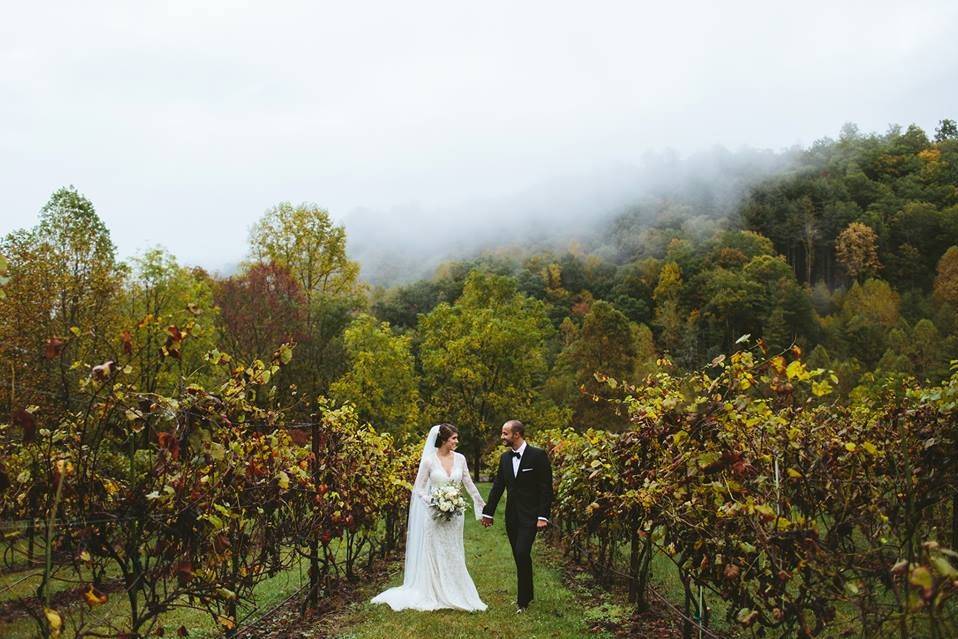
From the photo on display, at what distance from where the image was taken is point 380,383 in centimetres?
3266

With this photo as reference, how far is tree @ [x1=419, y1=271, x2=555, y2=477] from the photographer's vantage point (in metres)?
34.2

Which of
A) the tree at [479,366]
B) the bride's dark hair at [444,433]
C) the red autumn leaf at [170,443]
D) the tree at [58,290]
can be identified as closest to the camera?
the red autumn leaf at [170,443]

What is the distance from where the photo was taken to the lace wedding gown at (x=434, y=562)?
864cm

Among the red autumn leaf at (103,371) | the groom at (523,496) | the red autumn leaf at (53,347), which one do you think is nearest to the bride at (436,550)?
the groom at (523,496)

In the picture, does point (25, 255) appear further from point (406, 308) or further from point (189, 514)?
point (406, 308)

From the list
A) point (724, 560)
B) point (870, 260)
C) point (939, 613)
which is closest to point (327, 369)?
point (724, 560)

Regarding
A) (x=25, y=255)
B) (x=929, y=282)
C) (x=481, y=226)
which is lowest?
(x=929, y=282)

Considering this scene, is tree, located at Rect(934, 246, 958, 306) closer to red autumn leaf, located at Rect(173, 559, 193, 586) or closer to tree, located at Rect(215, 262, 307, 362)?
tree, located at Rect(215, 262, 307, 362)

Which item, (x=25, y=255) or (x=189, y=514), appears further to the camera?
(x=25, y=255)

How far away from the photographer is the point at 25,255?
19.3 meters

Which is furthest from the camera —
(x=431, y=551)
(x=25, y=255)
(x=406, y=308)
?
(x=406, y=308)

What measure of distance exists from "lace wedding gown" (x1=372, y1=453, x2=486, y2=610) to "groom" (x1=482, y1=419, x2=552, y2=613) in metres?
0.59

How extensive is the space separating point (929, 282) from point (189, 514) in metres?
91.0

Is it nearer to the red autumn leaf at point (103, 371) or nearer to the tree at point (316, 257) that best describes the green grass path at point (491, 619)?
the red autumn leaf at point (103, 371)
